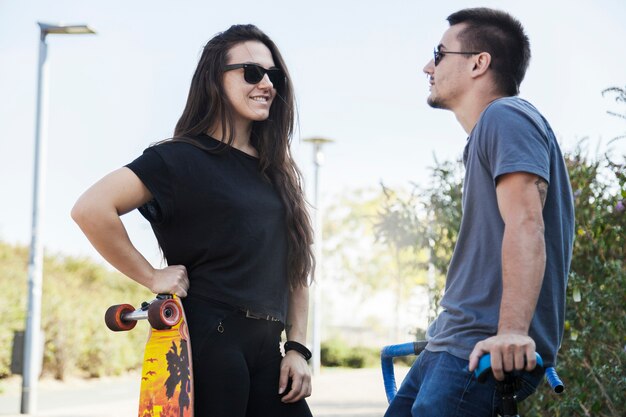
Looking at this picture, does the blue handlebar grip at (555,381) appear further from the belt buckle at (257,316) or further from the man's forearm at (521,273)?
the belt buckle at (257,316)

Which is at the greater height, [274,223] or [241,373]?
[274,223]

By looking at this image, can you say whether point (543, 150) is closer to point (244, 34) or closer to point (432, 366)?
point (432, 366)

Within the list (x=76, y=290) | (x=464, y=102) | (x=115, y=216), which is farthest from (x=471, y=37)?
(x=76, y=290)

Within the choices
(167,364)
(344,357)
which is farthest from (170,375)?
(344,357)

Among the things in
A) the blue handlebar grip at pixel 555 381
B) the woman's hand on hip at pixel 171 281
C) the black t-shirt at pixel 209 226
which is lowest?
the blue handlebar grip at pixel 555 381

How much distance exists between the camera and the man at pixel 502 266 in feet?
7.43

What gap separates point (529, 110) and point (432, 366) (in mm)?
724

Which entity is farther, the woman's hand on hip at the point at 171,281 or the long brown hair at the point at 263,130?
the long brown hair at the point at 263,130

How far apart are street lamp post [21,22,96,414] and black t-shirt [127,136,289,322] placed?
31.7ft

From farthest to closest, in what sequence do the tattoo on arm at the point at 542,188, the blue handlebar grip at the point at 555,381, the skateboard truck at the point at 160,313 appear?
the skateboard truck at the point at 160,313, the tattoo on arm at the point at 542,188, the blue handlebar grip at the point at 555,381

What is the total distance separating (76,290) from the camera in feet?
58.3

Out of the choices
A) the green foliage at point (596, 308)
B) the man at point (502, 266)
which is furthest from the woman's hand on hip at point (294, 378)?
the green foliage at point (596, 308)

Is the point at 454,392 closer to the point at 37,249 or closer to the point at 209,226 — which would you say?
the point at 209,226

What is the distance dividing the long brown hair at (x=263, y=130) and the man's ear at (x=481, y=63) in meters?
0.71
